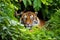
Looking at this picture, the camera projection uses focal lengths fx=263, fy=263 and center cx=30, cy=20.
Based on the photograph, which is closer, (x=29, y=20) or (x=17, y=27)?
(x=17, y=27)

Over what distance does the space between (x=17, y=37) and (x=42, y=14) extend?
405cm

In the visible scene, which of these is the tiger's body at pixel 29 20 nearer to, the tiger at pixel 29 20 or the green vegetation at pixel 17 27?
the tiger at pixel 29 20

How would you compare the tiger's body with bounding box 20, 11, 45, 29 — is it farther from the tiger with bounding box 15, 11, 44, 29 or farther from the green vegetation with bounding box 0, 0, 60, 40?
the green vegetation with bounding box 0, 0, 60, 40

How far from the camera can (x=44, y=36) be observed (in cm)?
412

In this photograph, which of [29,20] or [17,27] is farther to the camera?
[29,20]

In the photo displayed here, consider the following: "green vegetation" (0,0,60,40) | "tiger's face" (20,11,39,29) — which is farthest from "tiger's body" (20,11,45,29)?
"green vegetation" (0,0,60,40)

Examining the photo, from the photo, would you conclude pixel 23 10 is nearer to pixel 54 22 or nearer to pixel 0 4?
pixel 54 22

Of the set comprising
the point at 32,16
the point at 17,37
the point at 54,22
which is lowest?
the point at 17,37

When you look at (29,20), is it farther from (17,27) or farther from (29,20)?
(17,27)

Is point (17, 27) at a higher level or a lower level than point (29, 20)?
lower

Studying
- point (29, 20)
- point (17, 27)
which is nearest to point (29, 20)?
point (29, 20)

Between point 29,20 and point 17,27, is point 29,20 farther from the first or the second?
point 17,27

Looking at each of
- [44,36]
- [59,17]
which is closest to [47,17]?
[59,17]

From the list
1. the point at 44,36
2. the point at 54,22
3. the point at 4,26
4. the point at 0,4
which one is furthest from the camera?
the point at 54,22
